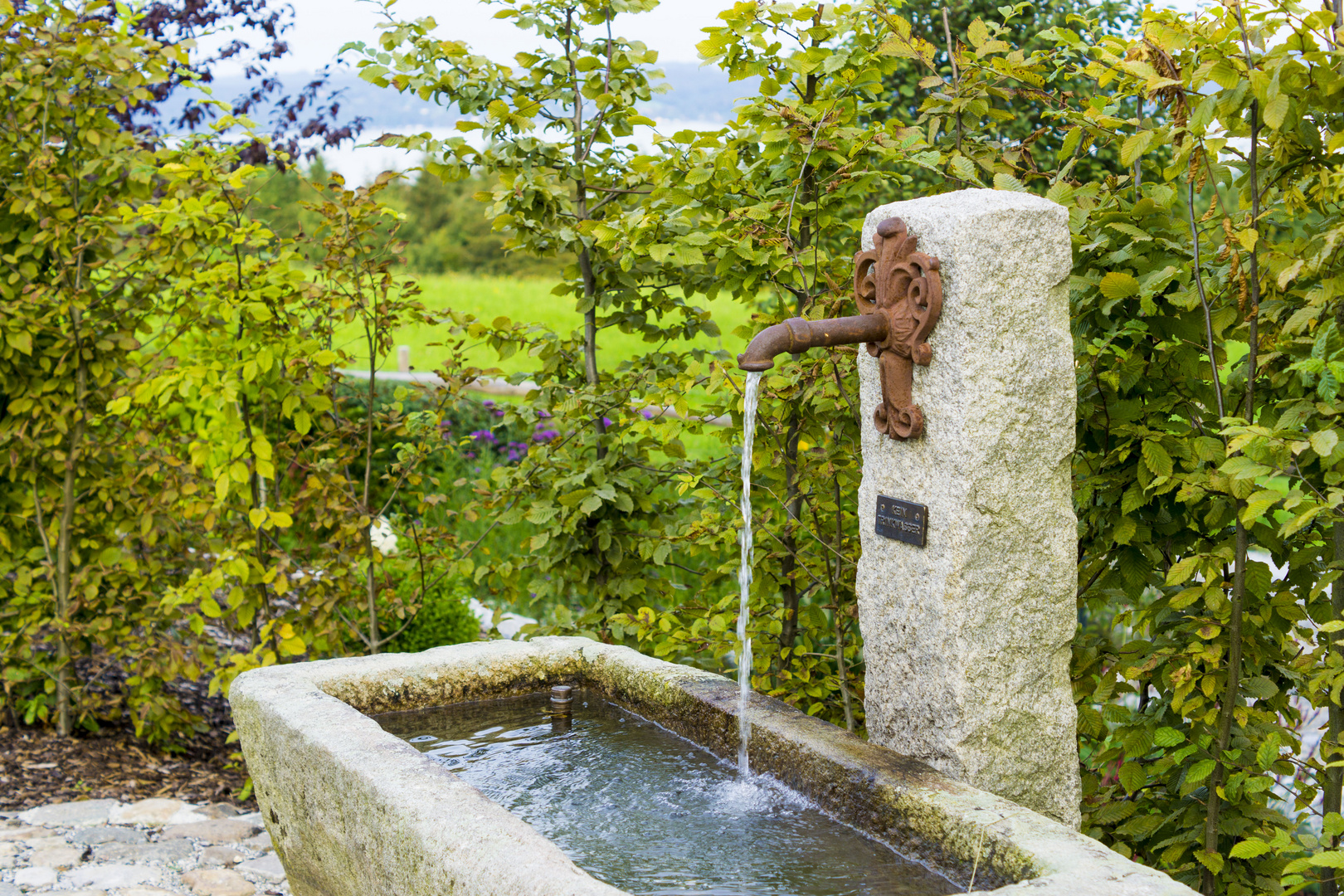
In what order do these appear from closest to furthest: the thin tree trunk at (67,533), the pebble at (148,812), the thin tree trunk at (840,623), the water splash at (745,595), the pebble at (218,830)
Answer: the water splash at (745,595), the thin tree trunk at (840,623), the pebble at (218,830), the pebble at (148,812), the thin tree trunk at (67,533)

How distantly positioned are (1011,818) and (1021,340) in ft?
2.88

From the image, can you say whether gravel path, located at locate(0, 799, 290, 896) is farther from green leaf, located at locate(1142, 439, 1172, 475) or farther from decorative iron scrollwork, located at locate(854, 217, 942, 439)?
green leaf, located at locate(1142, 439, 1172, 475)

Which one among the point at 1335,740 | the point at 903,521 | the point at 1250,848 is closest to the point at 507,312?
the point at 903,521

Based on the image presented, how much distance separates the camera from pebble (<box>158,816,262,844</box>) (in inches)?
138

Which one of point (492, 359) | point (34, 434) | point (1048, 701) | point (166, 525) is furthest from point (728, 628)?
point (492, 359)

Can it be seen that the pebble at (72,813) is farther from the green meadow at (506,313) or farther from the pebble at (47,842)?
the green meadow at (506,313)

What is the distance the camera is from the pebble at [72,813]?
3584 millimetres

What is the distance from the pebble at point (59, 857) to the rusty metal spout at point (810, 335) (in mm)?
2571

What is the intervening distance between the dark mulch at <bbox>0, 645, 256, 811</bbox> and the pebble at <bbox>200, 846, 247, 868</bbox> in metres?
0.40

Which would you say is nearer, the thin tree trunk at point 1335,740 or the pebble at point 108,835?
the thin tree trunk at point 1335,740

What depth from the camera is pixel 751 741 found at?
8.15 feet

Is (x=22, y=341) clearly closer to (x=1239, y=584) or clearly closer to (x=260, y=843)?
(x=260, y=843)

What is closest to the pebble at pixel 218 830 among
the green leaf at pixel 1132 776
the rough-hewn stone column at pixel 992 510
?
the rough-hewn stone column at pixel 992 510

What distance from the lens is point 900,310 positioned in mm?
2225
